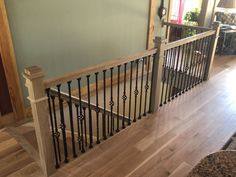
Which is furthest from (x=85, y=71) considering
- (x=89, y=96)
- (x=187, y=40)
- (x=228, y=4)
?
(x=228, y=4)

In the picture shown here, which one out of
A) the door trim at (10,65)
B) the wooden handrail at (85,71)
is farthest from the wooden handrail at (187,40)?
the door trim at (10,65)

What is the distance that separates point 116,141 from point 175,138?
672 millimetres

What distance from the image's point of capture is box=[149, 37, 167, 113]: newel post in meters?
2.70

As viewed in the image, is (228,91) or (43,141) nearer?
(43,141)

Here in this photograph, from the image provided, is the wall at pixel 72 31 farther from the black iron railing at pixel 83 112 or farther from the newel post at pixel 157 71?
the newel post at pixel 157 71

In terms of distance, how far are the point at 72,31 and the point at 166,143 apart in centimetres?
203

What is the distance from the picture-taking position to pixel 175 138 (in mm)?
2590

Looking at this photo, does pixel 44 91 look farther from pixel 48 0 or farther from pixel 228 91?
pixel 228 91

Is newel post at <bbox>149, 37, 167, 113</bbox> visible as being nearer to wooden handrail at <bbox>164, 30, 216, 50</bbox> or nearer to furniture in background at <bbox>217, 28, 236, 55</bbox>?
wooden handrail at <bbox>164, 30, 216, 50</bbox>

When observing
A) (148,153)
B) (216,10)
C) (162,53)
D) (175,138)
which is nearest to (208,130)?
(175,138)

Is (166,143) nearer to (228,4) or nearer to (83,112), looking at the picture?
(83,112)

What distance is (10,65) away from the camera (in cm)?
275

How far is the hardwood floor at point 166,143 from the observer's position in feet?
7.08

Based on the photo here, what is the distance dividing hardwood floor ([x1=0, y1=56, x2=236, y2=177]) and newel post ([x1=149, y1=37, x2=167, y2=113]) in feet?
0.49
